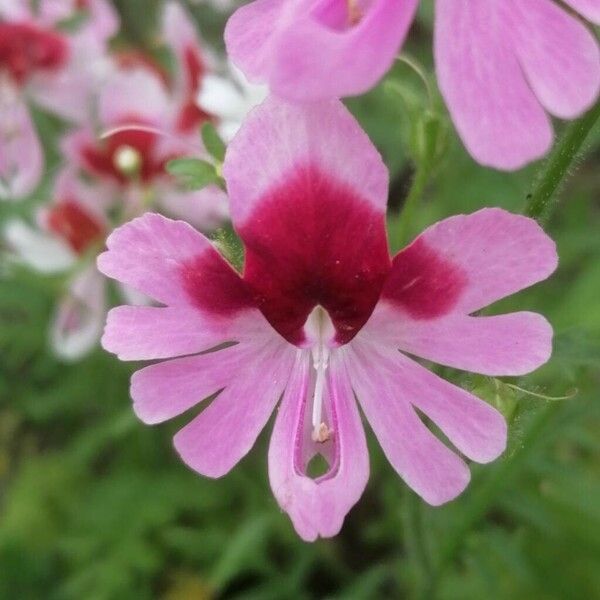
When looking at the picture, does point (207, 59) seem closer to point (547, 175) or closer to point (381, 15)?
point (547, 175)

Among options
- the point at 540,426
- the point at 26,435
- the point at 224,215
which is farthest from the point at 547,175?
the point at 26,435

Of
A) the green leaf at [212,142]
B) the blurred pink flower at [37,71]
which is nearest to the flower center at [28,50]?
the blurred pink flower at [37,71]

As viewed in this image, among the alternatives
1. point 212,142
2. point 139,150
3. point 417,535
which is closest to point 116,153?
point 139,150

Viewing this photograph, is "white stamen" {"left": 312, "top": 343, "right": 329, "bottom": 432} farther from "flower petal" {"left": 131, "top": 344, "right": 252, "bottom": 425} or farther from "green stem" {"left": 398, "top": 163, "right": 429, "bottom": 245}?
"green stem" {"left": 398, "top": 163, "right": 429, "bottom": 245}

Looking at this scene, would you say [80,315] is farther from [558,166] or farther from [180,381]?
[558,166]

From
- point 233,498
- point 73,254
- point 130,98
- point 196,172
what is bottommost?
point 233,498
